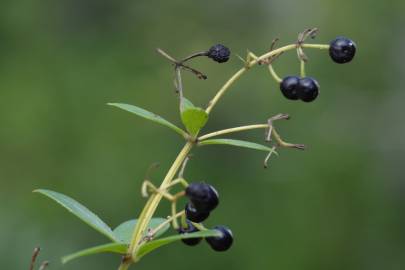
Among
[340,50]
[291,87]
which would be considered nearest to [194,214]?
[291,87]

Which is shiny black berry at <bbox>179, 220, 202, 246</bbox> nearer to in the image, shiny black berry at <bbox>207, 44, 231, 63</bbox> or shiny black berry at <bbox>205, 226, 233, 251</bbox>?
shiny black berry at <bbox>205, 226, 233, 251</bbox>

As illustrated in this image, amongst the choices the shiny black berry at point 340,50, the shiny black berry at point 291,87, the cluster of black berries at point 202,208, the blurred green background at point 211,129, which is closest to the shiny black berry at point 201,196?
the cluster of black berries at point 202,208

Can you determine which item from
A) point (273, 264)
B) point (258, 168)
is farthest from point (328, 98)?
point (273, 264)

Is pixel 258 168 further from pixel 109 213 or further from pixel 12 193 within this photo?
pixel 12 193

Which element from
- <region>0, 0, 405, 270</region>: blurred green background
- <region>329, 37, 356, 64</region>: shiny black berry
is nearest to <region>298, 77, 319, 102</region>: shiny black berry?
<region>329, 37, 356, 64</region>: shiny black berry

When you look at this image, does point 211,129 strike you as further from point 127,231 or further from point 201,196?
point 201,196

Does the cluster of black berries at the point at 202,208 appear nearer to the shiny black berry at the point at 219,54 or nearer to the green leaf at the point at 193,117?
the green leaf at the point at 193,117
